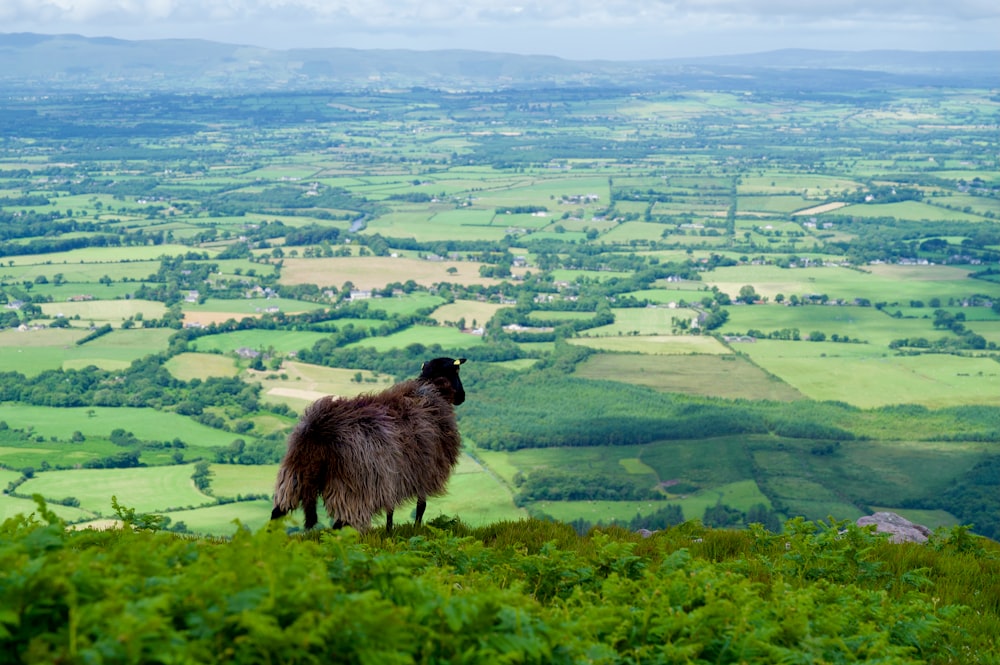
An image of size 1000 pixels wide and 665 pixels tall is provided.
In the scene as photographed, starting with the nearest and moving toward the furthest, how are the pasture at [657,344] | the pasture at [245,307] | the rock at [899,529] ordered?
the rock at [899,529], the pasture at [657,344], the pasture at [245,307]

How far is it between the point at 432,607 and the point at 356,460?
242 inches

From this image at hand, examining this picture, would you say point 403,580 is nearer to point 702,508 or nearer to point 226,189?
point 702,508

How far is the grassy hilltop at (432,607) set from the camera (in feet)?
15.5

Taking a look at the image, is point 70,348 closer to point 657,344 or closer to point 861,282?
point 657,344

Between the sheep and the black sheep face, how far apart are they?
1.12 m

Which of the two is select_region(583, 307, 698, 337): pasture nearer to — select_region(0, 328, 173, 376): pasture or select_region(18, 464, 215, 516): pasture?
select_region(0, 328, 173, 376): pasture

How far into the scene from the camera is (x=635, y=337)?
7894cm

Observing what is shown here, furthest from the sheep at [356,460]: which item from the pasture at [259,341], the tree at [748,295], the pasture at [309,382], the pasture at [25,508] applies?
the tree at [748,295]

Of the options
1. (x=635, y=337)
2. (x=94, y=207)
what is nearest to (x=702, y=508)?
(x=635, y=337)

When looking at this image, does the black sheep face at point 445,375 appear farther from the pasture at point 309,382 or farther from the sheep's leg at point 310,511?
the pasture at point 309,382

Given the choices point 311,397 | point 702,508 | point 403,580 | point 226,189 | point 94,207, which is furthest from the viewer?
point 226,189

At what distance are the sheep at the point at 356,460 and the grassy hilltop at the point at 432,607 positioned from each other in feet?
4.63

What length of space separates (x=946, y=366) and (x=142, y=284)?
69101 mm

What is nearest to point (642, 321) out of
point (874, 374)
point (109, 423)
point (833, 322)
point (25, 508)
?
point (833, 322)
